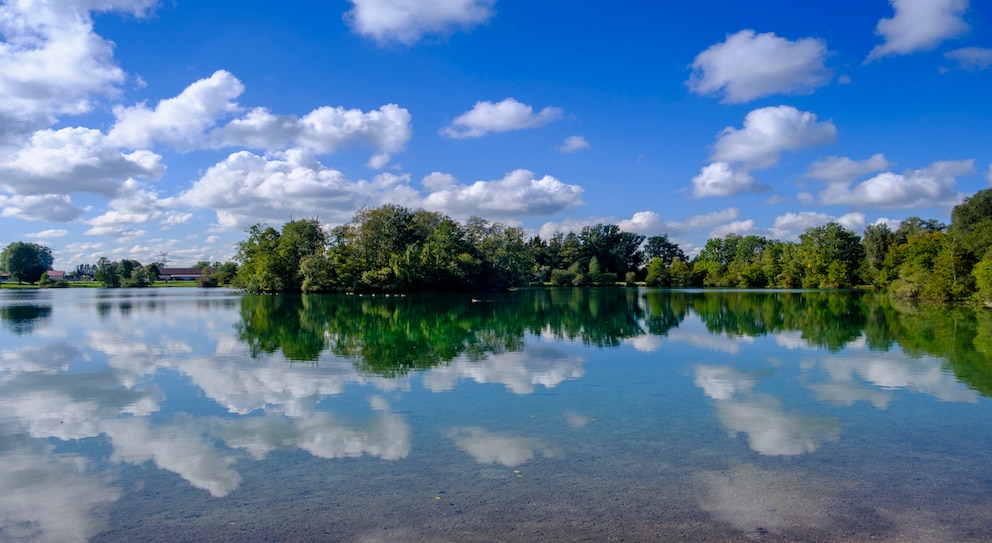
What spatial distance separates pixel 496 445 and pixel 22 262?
497 ft

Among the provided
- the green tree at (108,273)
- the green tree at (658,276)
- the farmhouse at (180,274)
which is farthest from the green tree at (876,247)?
the farmhouse at (180,274)

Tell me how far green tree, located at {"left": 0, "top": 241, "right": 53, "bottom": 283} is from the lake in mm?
134141

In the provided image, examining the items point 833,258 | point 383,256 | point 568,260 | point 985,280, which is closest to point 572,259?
point 568,260

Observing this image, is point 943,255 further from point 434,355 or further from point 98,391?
point 98,391

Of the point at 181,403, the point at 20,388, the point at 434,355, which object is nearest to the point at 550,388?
the point at 434,355

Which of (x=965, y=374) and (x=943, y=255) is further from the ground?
(x=943, y=255)

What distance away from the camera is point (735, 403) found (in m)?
11.4

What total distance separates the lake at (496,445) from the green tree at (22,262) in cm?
13414

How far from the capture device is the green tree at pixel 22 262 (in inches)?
4870

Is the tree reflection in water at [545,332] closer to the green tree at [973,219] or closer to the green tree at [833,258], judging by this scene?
the green tree at [973,219]

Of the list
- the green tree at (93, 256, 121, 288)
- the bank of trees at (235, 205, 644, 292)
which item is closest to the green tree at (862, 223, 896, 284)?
the bank of trees at (235, 205, 644, 292)

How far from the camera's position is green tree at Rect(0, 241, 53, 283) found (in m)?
124

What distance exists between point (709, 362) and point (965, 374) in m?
5.87

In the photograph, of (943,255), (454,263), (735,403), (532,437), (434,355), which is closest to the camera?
(532,437)
